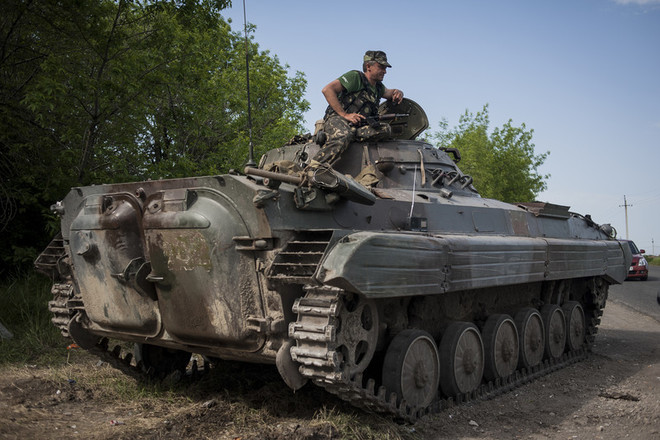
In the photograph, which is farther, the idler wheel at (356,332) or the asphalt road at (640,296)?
the asphalt road at (640,296)

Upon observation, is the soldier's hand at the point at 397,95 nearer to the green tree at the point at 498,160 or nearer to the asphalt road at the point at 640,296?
the asphalt road at the point at 640,296

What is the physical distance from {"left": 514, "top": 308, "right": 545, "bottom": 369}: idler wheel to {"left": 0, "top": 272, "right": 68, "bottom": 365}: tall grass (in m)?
6.14

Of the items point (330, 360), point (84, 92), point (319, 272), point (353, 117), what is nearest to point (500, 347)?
point (353, 117)

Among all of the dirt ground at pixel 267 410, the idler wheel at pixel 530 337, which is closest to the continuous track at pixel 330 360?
the dirt ground at pixel 267 410

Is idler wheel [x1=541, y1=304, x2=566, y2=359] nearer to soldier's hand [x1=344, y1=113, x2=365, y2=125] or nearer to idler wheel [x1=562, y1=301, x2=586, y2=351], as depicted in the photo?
idler wheel [x1=562, y1=301, x2=586, y2=351]

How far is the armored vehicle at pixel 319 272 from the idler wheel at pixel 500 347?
0.08ft

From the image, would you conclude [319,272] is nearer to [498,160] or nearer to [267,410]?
[267,410]

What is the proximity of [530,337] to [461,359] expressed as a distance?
212 cm

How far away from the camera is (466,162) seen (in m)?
33.5

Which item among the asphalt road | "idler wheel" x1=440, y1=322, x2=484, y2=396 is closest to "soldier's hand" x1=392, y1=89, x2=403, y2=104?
"idler wheel" x1=440, y1=322, x2=484, y2=396

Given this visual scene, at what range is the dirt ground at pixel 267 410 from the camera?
5.96 metres

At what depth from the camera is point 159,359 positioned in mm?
8266

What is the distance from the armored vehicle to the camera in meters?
5.59

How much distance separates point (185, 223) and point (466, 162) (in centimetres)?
2884
